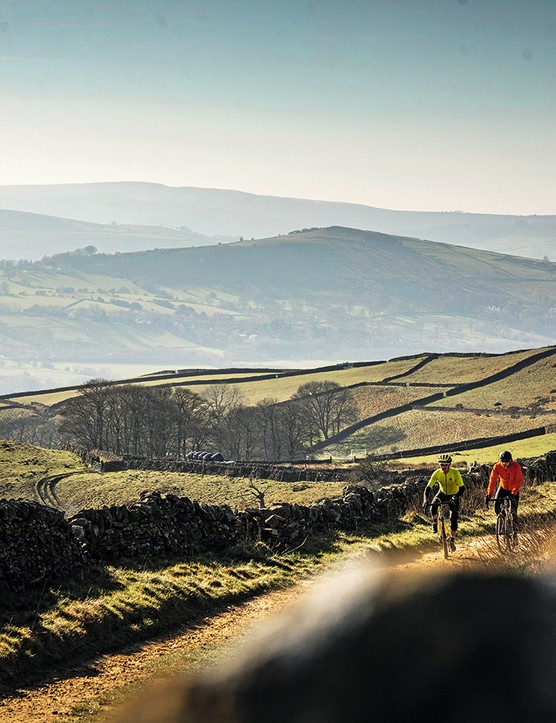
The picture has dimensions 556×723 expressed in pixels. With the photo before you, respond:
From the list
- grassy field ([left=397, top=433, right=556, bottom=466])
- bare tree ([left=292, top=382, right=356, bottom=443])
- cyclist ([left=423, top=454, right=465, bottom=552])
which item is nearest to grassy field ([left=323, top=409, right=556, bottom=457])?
bare tree ([left=292, top=382, right=356, bottom=443])

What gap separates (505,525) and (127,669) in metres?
11.4

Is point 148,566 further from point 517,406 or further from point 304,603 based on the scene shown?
point 517,406

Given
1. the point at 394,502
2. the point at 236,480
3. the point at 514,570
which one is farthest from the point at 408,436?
the point at 514,570

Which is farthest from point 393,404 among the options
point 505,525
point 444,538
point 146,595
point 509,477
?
point 146,595

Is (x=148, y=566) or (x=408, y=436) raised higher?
(x=148, y=566)

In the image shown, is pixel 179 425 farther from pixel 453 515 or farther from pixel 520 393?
pixel 453 515

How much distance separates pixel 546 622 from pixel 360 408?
12900cm

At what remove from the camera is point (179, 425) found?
402ft

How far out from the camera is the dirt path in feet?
38.7

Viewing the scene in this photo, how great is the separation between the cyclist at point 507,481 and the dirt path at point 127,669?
23.2ft

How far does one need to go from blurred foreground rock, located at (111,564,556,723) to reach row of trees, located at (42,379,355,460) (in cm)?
10399

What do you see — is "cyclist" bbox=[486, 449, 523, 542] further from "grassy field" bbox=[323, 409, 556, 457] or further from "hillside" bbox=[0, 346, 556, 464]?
"grassy field" bbox=[323, 409, 556, 457]

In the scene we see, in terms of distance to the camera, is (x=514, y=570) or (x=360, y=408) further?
(x=360, y=408)

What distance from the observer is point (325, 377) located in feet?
552
